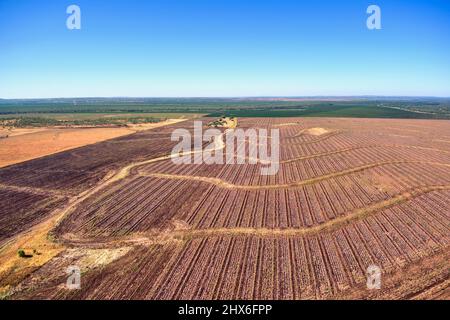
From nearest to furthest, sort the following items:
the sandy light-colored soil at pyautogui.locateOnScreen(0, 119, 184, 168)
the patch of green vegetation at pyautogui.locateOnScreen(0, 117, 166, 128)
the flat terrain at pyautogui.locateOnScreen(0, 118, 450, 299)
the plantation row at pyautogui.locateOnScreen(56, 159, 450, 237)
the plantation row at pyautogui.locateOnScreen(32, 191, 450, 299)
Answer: the plantation row at pyautogui.locateOnScreen(32, 191, 450, 299) → the flat terrain at pyautogui.locateOnScreen(0, 118, 450, 299) → the plantation row at pyautogui.locateOnScreen(56, 159, 450, 237) → the sandy light-colored soil at pyautogui.locateOnScreen(0, 119, 184, 168) → the patch of green vegetation at pyautogui.locateOnScreen(0, 117, 166, 128)

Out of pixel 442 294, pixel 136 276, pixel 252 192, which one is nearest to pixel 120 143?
pixel 252 192

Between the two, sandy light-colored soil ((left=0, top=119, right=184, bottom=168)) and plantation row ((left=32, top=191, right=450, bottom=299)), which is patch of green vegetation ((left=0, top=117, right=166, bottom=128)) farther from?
plantation row ((left=32, top=191, right=450, bottom=299))

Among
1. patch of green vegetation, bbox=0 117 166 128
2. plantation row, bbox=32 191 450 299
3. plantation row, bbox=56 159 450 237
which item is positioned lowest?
plantation row, bbox=32 191 450 299

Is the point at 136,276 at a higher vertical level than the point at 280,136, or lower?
lower

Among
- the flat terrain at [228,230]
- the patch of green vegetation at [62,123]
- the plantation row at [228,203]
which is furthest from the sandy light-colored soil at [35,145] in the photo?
the plantation row at [228,203]

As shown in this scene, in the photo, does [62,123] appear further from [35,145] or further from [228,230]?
[228,230]

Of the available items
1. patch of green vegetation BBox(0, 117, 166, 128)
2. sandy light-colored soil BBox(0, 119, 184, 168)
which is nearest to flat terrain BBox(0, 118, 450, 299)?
sandy light-colored soil BBox(0, 119, 184, 168)

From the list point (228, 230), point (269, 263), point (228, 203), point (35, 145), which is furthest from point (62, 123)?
point (269, 263)
